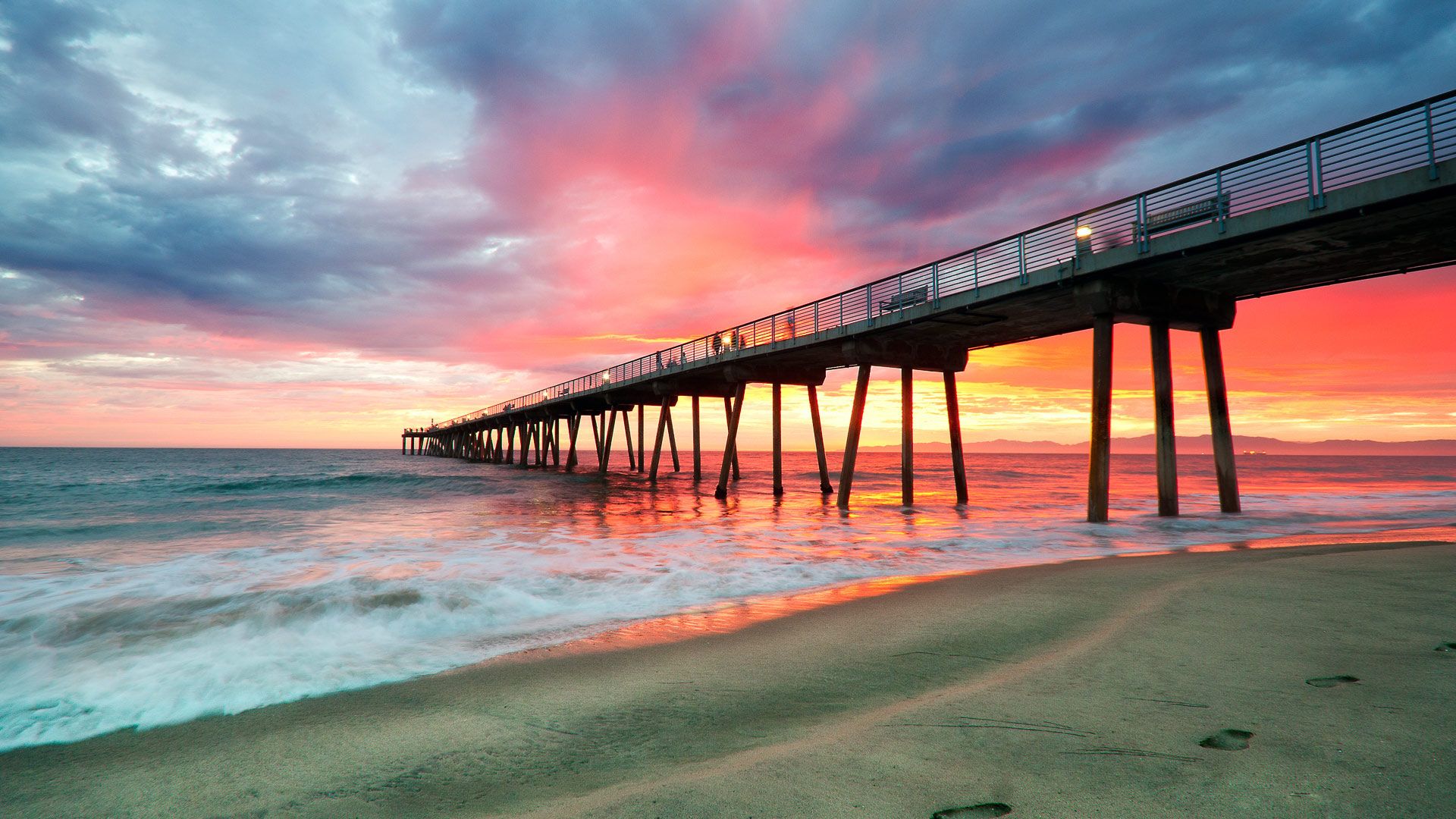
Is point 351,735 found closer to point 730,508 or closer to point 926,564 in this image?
point 926,564

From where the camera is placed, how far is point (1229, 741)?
9.29 ft

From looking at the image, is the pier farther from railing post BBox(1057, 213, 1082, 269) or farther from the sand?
the sand

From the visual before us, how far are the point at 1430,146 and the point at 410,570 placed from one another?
16.5 meters

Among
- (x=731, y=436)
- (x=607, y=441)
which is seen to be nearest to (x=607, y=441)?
(x=607, y=441)

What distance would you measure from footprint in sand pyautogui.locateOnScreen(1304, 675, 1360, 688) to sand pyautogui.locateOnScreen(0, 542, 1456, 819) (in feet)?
0.10

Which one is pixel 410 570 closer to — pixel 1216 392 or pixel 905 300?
pixel 905 300

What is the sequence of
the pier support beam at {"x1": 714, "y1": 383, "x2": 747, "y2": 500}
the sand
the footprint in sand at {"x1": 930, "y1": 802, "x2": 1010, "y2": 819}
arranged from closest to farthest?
the footprint in sand at {"x1": 930, "y1": 802, "x2": 1010, "y2": 819} < the sand < the pier support beam at {"x1": 714, "y1": 383, "x2": 747, "y2": 500}

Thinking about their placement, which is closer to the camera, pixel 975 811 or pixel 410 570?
pixel 975 811

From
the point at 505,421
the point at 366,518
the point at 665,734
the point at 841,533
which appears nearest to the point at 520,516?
the point at 366,518

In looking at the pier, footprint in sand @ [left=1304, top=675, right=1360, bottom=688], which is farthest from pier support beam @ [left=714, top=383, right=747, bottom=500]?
footprint in sand @ [left=1304, top=675, right=1360, bottom=688]

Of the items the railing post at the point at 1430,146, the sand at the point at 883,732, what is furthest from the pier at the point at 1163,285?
the sand at the point at 883,732

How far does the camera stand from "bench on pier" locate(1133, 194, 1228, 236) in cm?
1109

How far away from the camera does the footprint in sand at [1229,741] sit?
2768 millimetres

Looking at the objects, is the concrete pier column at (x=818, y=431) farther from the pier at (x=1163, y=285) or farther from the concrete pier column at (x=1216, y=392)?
the concrete pier column at (x=1216, y=392)
